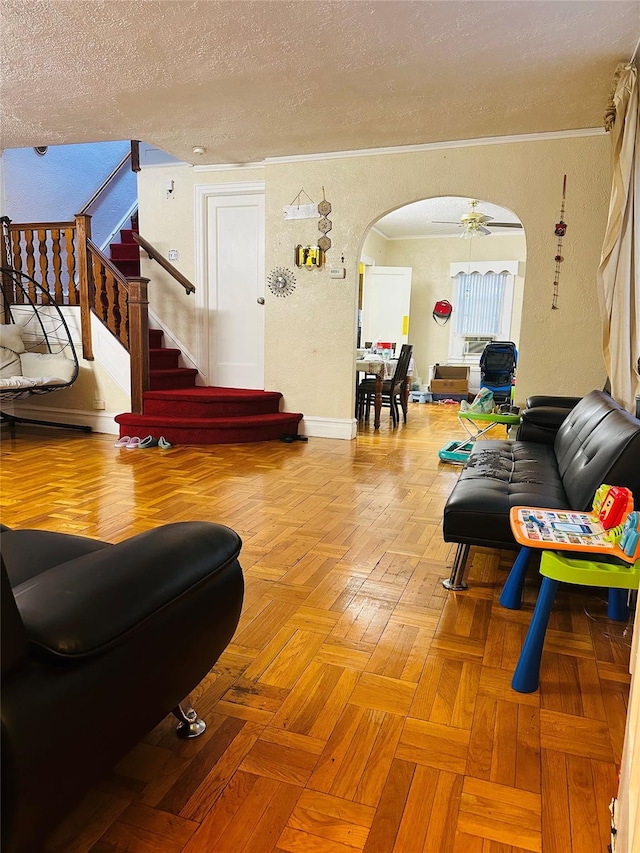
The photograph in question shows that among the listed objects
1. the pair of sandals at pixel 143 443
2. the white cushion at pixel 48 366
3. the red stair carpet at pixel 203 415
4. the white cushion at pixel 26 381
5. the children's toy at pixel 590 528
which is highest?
the white cushion at pixel 48 366

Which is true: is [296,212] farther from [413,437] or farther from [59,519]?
[59,519]

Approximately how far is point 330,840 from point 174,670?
504 mm

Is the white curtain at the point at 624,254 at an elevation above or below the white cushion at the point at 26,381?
above

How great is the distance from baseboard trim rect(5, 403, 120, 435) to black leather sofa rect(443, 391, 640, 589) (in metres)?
4.24

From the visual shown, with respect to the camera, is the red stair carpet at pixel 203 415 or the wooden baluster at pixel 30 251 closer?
the red stair carpet at pixel 203 415

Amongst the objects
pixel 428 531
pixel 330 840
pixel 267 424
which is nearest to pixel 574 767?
pixel 330 840

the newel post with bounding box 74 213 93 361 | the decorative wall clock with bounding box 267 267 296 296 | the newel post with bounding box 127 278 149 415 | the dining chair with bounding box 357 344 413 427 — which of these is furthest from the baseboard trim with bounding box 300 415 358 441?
the newel post with bounding box 74 213 93 361

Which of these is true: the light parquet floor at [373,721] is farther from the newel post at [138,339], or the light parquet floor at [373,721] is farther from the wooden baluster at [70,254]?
the wooden baluster at [70,254]

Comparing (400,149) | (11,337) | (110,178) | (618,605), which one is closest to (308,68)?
(400,149)

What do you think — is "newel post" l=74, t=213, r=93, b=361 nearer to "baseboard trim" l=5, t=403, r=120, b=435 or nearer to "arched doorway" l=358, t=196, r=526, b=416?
"baseboard trim" l=5, t=403, r=120, b=435

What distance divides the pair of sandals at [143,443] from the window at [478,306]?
253 inches

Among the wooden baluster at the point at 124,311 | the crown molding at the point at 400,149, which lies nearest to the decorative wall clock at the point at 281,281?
the crown molding at the point at 400,149

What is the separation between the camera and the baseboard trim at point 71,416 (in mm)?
6003

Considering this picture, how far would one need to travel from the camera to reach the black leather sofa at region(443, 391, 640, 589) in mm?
2100
